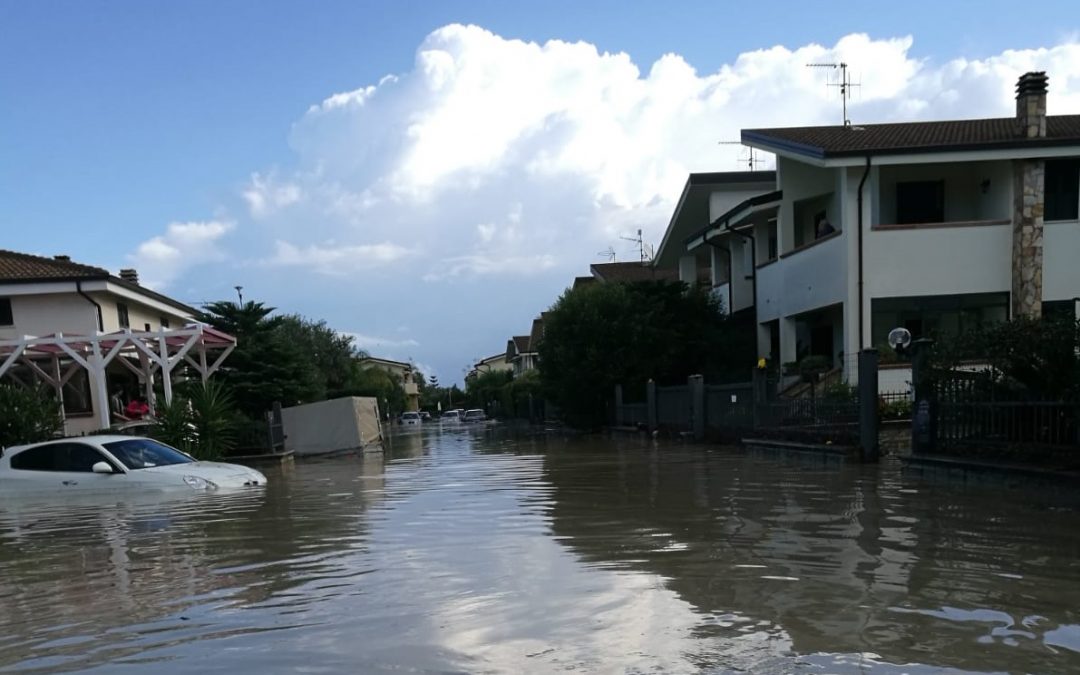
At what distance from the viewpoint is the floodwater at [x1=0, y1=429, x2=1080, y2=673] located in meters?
4.05

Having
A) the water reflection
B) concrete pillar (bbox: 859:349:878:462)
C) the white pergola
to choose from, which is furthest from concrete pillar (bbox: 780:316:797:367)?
the white pergola

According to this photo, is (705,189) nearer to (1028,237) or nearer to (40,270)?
(1028,237)

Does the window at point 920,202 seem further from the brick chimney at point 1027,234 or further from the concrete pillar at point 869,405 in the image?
the concrete pillar at point 869,405

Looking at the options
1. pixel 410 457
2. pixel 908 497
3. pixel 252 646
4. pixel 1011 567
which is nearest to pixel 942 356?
pixel 908 497

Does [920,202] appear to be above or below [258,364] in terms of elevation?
above

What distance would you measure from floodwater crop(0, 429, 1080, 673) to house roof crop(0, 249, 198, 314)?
17925 millimetres

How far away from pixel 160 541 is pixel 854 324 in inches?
638

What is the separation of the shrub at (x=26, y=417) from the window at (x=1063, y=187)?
24.3 m

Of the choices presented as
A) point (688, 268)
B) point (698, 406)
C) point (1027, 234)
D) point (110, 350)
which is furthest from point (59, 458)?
point (688, 268)

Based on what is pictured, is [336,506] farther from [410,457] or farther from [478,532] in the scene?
[410,457]

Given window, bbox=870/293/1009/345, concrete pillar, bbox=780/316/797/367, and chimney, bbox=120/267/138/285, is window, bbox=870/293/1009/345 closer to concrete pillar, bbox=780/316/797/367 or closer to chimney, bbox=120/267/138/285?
concrete pillar, bbox=780/316/797/367

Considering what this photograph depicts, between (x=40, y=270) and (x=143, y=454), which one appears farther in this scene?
(x=40, y=270)

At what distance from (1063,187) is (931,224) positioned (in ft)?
10.9

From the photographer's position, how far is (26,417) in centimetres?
1711
